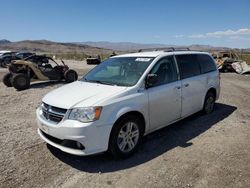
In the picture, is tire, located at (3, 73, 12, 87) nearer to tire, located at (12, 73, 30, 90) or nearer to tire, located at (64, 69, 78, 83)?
tire, located at (12, 73, 30, 90)

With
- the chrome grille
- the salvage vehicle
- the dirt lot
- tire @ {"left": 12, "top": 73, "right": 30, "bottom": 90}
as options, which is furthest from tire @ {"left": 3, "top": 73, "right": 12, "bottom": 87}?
the salvage vehicle

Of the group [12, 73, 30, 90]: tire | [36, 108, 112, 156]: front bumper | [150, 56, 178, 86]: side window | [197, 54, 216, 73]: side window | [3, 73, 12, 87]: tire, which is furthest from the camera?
[3, 73, 12, 87]: tire

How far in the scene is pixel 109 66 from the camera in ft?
19.4

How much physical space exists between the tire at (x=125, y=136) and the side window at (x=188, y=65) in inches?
71.5

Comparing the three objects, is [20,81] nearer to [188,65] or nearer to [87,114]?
[188,65]

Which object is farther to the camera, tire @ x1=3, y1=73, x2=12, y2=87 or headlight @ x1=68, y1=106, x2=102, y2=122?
tire @ x1=3, y1=73, x2=12, y2=87

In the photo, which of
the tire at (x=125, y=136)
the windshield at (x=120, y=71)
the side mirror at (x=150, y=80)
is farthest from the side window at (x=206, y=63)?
the tire at (x=125, y=136)

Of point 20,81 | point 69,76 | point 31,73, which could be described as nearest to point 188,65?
point 20,81

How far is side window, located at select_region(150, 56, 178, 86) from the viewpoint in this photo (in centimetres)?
535

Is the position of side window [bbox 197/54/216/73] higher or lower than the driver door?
higher

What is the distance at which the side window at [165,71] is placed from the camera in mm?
5352

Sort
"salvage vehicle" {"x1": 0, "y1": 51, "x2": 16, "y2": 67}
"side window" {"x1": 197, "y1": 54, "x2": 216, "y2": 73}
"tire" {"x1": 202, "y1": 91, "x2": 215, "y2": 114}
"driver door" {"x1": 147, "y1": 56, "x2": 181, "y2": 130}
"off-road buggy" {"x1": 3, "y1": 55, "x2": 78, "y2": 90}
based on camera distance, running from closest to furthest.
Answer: "driver door" {"x1": 147, "y1": 56, "x2": 181, "y2": 130} → "side window" {"x1": 197, "y1": 54, "x2": 216, "y2": 73} → "tire" {"x1": 202, "y1": 91, "x2": 215, "y2": 114} → "off-road buggy" {"x1": 3, "y1": 55, "x2": 78, "y2": 90} → "salvage vehicle" {"x1": 0, "y1": 51, "x2": 16, "y2": 67}

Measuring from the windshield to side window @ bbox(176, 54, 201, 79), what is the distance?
3.08ft

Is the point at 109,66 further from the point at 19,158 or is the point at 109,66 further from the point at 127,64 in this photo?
the point at 19,158
